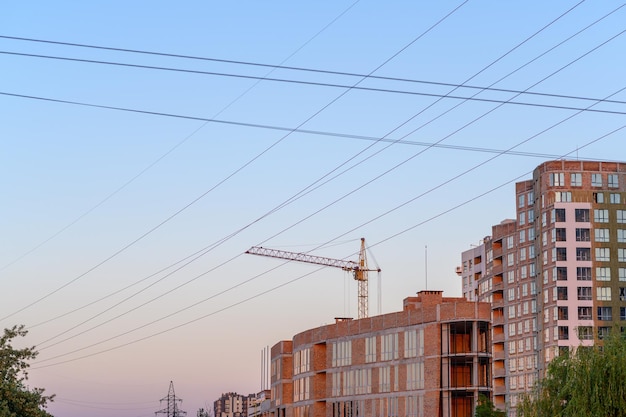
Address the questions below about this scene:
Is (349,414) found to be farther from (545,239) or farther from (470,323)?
(545,239)

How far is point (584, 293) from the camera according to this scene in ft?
624

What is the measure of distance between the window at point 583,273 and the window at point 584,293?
167cm

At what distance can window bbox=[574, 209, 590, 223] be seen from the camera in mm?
194125

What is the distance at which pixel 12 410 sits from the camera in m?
89.6

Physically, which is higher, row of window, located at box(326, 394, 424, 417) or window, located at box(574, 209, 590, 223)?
window, located at box(574, 209, 590, 223)

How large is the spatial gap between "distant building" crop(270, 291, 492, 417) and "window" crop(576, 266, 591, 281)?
148 ft

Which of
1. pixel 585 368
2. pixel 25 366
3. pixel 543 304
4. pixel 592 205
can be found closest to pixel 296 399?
pixel 543 304

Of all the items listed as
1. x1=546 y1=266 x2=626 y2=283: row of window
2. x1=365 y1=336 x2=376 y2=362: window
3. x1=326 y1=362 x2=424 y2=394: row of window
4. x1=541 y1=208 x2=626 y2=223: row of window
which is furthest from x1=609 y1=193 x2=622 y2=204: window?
x1=365 y1=336 x2=376 y2=362: window

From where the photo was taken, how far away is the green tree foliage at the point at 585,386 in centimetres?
6038

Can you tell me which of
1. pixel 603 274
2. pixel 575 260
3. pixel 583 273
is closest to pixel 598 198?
pixel 575 260

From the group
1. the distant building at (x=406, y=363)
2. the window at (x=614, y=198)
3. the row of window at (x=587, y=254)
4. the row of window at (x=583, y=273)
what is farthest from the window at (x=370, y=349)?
the window at (x=614, y=198)

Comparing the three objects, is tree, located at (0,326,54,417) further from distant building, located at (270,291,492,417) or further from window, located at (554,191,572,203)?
window, located at (554,191,572,203)

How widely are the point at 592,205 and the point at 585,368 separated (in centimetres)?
13737

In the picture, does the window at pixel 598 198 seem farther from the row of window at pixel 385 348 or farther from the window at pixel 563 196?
the row of window at pixel 385 348
